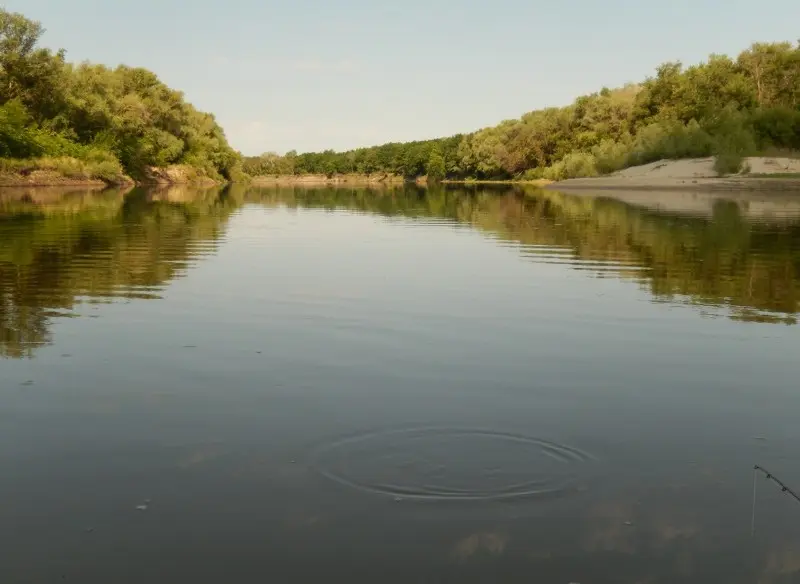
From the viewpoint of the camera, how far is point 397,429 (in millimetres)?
7359

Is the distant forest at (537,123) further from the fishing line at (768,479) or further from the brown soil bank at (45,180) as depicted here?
the fishing line at (768,479)

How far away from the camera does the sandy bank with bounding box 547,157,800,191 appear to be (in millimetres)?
77688

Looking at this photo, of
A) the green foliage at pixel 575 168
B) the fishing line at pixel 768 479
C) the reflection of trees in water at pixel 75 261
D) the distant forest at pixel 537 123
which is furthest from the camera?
the green foliage at pixel 575 168

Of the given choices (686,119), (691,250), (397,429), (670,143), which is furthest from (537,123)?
(397,429)

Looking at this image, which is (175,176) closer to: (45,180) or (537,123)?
(45,180)

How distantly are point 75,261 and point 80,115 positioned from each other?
8685 cm

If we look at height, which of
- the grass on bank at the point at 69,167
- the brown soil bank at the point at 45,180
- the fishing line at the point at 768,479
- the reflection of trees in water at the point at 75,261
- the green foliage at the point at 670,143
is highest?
the green foliage at the point at 670,143

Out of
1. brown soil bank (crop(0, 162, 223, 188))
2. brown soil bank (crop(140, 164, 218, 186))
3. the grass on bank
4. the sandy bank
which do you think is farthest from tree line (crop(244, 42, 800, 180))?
the grass on bank

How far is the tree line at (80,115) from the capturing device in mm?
83812

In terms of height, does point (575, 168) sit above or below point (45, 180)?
above

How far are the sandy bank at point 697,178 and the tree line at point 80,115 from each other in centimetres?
5833

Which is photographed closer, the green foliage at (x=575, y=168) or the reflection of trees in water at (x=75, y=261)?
the reflection of trees in water at (x=75, y=261)

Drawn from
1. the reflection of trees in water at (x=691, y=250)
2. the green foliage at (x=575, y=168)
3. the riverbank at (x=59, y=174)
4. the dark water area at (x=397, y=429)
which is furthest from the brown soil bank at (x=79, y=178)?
the dark water area at (x=397, y=429)

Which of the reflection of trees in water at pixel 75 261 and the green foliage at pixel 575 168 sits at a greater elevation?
the green foliage at pixel 575 168
